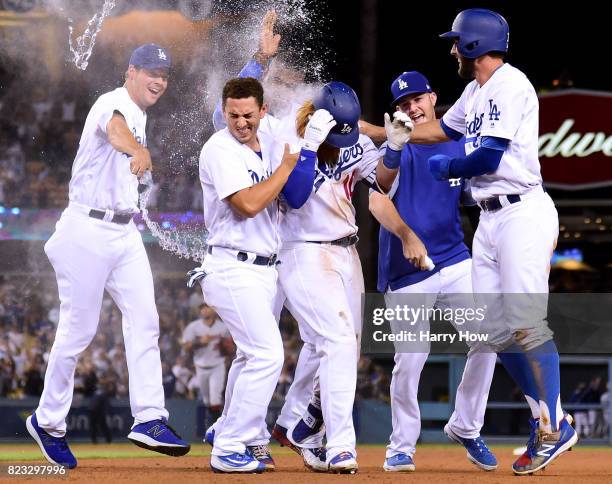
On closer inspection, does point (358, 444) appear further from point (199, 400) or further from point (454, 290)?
point (454, 290)

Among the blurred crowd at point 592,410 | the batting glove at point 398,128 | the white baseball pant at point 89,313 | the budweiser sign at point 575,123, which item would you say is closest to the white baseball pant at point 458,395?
the batting glove at point 398,128

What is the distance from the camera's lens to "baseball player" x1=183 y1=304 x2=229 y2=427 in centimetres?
1071

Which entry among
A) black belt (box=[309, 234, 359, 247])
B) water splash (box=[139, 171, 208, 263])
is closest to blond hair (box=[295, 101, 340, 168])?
black belt (box=[309, 234, 359, 247])

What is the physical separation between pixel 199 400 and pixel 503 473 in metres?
5.59

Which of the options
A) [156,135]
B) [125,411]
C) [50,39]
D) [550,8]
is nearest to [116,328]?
[125,411]

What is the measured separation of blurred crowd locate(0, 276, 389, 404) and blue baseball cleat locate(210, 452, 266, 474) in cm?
574

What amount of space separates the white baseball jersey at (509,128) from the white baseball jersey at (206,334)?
20.0 feet

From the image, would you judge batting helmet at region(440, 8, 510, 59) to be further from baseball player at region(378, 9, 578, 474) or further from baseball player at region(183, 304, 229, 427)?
baseball player at region(183, 304, 229, 427)

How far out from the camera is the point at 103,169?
565cm

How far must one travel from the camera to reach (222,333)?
37.0 feet

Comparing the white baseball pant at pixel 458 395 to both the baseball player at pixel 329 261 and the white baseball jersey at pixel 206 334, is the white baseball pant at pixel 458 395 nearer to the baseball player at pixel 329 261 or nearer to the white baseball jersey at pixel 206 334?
the baseball player at pixel 329 261

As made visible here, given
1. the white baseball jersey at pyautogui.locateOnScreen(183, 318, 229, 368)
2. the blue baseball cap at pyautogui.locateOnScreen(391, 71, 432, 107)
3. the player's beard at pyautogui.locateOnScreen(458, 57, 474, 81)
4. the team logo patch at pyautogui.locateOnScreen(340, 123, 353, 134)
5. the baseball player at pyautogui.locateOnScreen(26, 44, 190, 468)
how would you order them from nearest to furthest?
the team logo patch at pyautogui.locateOnScreen(340, 123, 353, 134) → the player's beard at pyautogui.locateOnScreen(458, 57, 474, 81) → the baseball player at pyautogui.locateOnScreen(26, 44, 190, 468) → the blue baseball cap at pyautogui.locateOnScreen(391, 71, 432, 107) → the white baseball jersey at pyautogui.locateOnScreen(183, 318, 229, 368)

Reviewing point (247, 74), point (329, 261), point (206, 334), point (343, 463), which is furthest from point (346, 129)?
point (206, 334)

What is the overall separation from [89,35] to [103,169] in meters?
5.41
